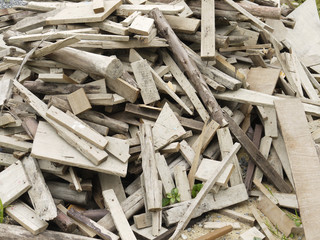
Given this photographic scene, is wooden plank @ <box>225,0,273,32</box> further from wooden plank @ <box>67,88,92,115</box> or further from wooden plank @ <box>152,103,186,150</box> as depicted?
wooden plank @ <box>67,88,92,115</box>

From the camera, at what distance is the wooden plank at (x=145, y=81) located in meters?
5.15

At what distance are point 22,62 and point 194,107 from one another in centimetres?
245

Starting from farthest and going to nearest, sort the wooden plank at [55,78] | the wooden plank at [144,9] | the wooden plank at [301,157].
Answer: the wooden plank at [144,9] → the wooden plank at [55,78] → the wooden plank at [301,157]

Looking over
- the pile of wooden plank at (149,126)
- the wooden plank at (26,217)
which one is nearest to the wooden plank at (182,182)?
the pile of wooden plank at (149,126)

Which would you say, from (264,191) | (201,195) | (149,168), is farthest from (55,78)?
(264,191)

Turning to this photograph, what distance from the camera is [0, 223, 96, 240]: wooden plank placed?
410cm

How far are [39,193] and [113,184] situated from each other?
863 mm

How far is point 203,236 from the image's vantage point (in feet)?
13.8

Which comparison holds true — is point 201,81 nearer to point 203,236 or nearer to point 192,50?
point 192,50

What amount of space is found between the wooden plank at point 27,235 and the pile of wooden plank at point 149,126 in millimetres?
11

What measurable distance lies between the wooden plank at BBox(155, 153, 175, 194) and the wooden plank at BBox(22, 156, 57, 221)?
129cm

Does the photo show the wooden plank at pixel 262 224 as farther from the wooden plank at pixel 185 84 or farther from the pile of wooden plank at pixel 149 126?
the wooden plank at pixel 185 84

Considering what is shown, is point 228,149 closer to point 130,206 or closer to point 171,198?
point 171,198

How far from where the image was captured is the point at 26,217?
168 inches
